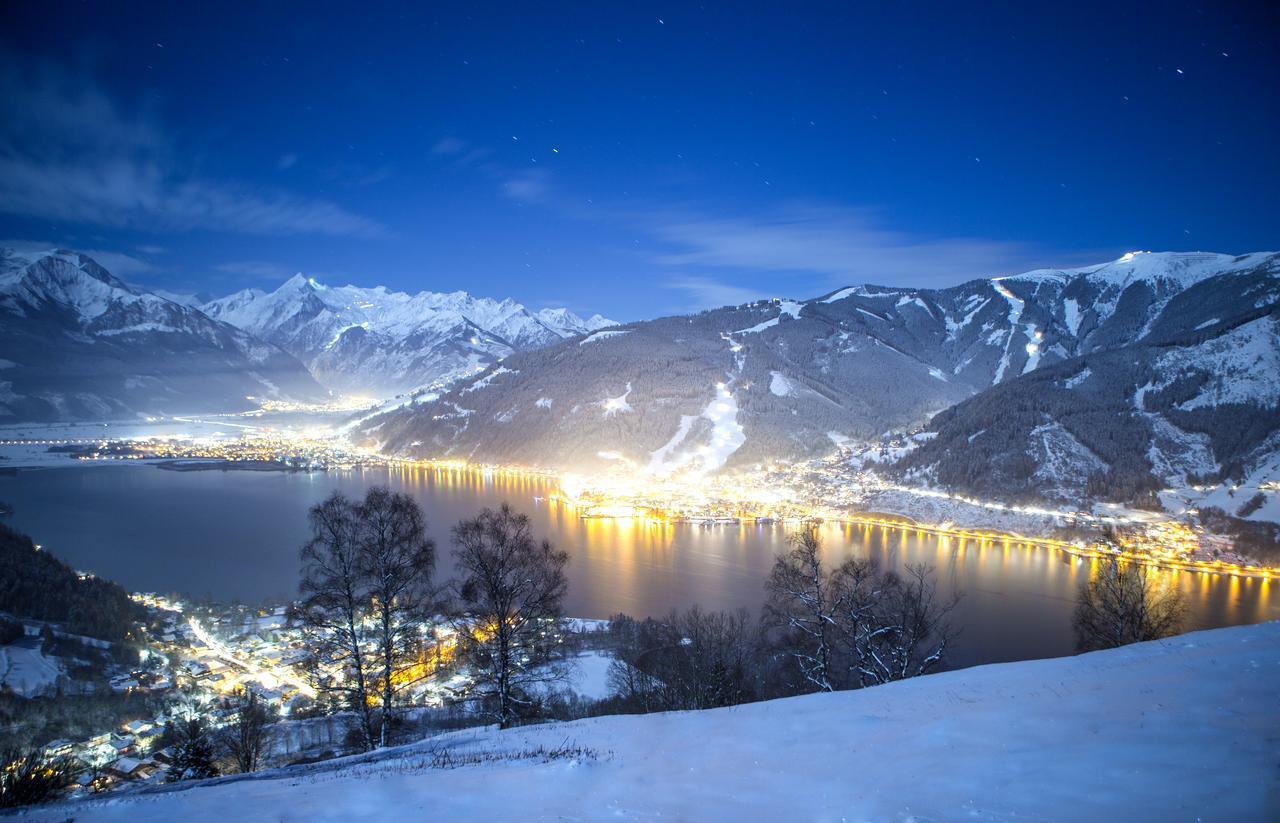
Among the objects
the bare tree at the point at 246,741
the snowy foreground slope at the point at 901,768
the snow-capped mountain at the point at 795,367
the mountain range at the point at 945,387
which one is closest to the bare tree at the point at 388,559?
the snowy foreground slope at the point at 901,768

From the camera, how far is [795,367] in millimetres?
127250

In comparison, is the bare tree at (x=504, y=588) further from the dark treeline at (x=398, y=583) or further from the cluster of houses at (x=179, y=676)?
the cluster of houses at (x=179, y=676)

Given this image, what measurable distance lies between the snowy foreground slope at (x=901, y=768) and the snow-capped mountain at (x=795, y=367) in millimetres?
77687

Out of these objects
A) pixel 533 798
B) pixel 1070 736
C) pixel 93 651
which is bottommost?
pixel 93 651

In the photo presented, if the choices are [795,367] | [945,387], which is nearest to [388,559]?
[795,367]

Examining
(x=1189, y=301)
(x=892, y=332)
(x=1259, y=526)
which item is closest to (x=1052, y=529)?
(x=1259, y=526)

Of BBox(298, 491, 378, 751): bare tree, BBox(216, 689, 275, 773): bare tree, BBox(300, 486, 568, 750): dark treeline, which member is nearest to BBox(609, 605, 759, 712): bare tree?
BBox(300, 486, 568, 750): dark treeline

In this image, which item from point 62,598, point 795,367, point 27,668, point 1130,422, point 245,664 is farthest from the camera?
point 795,367

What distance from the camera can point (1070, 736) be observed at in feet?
17.7

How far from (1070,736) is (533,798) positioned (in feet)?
16.0

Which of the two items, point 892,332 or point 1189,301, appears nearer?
point 1189,301

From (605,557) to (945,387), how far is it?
120 meters

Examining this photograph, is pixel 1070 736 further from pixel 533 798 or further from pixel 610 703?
pixel 610 703

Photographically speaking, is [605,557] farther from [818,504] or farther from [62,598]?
[62,598]
